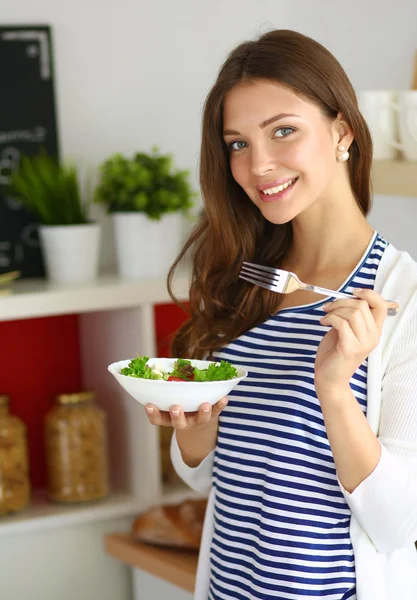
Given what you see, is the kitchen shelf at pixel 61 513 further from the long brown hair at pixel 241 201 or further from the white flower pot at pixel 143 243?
the long brown hair at pixel 241 201

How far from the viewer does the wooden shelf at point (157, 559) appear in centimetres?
202

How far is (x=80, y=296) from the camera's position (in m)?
2.06

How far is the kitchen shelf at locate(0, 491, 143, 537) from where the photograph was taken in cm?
208

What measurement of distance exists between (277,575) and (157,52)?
1.43 m

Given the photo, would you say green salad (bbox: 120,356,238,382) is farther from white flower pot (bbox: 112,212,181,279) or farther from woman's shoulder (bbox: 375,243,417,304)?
white flower pot (bbox: 112,212,181,279)

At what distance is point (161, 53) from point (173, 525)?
3.71 feet

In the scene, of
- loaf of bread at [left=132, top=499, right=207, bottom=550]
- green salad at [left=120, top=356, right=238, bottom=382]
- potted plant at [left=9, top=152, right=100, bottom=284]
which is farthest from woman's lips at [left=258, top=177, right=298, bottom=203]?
loaf of bread at [left=132, top=499, right=207, bottom=550]

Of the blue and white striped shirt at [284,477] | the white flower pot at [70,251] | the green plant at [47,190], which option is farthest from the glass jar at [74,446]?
the blue and white striped shirt at [284,477]

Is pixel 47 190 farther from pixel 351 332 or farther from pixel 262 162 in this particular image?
pixel 351 332

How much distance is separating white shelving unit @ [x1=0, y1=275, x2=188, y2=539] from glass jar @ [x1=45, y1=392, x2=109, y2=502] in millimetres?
45

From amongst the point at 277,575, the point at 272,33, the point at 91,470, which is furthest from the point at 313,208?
the point at 91,470

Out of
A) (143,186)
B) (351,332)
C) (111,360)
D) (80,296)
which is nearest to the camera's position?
(351,332)

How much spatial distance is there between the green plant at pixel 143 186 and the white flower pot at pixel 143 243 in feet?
0.08

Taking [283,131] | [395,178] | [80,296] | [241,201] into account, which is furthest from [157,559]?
[283,131]
